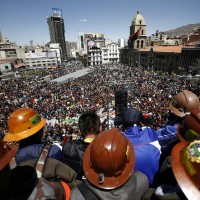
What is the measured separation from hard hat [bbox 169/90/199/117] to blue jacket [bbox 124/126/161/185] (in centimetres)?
134

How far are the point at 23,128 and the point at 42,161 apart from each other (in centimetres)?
94

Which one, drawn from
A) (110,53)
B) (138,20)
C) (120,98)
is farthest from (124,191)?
(110,53)

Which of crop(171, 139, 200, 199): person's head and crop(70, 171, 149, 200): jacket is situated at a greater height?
crop(171, 139, 200, 199): person's head

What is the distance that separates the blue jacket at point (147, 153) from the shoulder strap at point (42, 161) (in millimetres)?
1328

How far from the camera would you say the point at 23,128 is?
2916mm

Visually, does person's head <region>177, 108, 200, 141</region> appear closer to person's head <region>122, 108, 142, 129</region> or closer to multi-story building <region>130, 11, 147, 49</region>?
person's head <region>122, 108, 142, 129</region>

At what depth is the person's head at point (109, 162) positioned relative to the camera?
1.79 metres

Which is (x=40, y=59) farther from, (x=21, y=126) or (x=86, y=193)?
(x=86, y=193)

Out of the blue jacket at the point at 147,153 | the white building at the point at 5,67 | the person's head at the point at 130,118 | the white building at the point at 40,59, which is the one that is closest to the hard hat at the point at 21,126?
the person's head at the point at 130,118

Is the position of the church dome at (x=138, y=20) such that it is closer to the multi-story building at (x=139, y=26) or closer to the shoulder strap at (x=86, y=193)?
the multi-story building at (x=139, y=26)

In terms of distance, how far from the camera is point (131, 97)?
22.7m

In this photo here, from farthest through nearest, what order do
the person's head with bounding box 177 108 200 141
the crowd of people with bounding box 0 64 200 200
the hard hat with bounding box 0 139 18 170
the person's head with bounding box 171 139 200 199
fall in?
the person's head with bounding box 177 108 200 141 < the crowd of people with bounding box 0 64 200 200 < the hard hat with bounding box 0 139 18 170 < the person's head with bounding box 171 139 200 199

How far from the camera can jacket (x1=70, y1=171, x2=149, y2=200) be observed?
5.82 ft

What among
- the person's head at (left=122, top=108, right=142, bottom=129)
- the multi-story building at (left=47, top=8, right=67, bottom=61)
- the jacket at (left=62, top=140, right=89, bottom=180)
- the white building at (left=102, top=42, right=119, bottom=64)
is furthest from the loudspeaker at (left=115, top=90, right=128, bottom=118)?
the multi-story building at (left=47, top=8, right=67, bottom=61)
